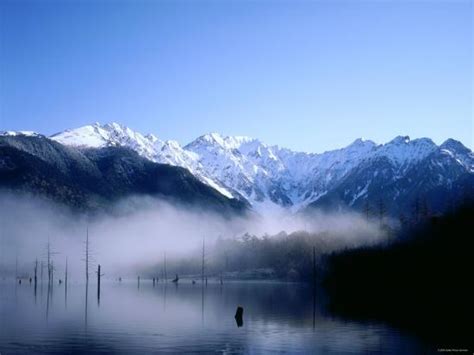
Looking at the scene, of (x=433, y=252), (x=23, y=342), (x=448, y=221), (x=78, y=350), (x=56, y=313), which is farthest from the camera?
(x=448, y=221)

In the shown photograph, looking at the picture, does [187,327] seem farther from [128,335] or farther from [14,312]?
[14,312]

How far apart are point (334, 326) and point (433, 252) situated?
94.5 metres

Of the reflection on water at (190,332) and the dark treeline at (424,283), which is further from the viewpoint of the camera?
the dark treeline at (424,283)

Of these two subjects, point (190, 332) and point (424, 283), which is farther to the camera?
point (424, 283)

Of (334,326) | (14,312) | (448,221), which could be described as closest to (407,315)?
(334,326)

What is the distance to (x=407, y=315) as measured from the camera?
101 m

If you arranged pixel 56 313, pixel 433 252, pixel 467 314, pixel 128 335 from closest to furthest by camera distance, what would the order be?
pixel 128 335, pixel 467 314, pixel 56 313, pixel 433 252

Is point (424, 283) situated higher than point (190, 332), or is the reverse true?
point (190, 332)

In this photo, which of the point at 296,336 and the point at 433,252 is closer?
the point at 296,336

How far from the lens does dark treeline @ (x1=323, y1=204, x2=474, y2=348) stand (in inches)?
3652

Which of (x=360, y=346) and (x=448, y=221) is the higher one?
(x=448, y=221)

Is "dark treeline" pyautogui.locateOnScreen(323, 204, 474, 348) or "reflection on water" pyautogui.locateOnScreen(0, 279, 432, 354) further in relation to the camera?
"dark treeline" pyautogui.locateOnScreen(323, 204, 474, 348)

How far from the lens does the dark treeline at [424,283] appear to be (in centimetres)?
A: 9275

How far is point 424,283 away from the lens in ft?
545
